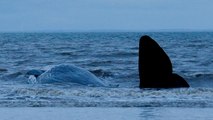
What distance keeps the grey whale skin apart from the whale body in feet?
7.29

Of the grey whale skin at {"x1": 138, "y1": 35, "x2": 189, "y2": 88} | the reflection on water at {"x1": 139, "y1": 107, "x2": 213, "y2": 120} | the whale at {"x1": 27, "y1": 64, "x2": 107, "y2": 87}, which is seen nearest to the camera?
the reflection on water at {"x1": 139, "y1": 107, "x2": 213, "y2": 120}

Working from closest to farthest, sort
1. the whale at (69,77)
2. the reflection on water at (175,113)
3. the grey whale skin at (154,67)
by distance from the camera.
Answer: the reflection on water at (175,113) → the grey whale skin at (154,67) → the whale at (69,77)

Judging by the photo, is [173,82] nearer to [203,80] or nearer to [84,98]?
[84,98]

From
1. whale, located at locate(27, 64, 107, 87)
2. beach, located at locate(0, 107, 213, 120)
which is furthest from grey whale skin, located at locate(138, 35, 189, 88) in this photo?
beach, located at locate(0, 107, 213, 120)

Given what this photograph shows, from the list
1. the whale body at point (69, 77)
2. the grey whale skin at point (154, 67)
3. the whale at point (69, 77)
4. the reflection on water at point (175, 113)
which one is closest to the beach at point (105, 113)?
the reflection on water at point (175, 113)

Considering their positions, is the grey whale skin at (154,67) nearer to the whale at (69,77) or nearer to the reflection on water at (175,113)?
the whale at (69,77)

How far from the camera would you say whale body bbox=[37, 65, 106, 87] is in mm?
20844

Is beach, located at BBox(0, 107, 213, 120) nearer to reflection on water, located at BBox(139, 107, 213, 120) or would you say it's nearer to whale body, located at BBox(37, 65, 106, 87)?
reflection on water, located at BBox(139, 107, 213, 120)

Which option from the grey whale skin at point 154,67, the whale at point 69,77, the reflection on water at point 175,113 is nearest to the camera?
the reflection on water at point 175,113

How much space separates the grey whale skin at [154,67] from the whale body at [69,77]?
2222mm

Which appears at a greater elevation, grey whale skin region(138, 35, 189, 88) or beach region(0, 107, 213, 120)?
grey whale skin region(138, 35, 189, 88)

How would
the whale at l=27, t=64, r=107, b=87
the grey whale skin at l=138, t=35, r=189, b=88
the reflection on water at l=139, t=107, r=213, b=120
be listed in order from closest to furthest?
the reflection on water at l=139, t=107, r=213, b=120 → the grey whale skin at l=138, t=35, r=189, b=88 → the whale at l=27, t=64, r=107, b=87

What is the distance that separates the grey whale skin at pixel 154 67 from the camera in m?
18.8

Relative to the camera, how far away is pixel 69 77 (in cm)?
2127
